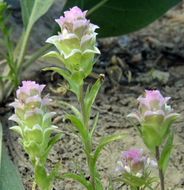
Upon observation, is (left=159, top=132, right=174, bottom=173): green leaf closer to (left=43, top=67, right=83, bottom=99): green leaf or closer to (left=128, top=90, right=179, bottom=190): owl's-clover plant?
(left=128, top=90, right=179, bottom=190): owl's-clover plant

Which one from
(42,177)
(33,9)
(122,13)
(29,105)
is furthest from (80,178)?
(122,13)

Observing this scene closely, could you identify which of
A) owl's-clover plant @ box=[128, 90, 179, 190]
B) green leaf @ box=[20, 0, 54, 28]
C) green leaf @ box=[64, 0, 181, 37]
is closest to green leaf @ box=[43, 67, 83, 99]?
owl's-clover plant @ box=[128, 90, 179, 190]

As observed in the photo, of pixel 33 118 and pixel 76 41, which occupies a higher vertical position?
pixel 76 41

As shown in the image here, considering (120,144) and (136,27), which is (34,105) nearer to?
(120,144)

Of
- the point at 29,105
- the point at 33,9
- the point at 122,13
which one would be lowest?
the point at 29,105

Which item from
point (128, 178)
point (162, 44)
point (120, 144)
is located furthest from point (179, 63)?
point (128, 178)

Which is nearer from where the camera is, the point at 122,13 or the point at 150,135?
the point at 150,135

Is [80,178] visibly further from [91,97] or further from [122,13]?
[122,13]
